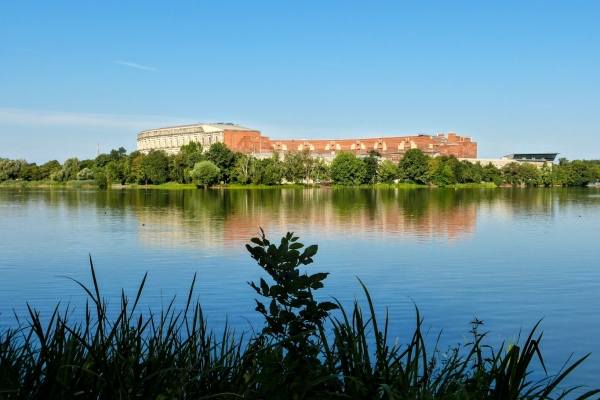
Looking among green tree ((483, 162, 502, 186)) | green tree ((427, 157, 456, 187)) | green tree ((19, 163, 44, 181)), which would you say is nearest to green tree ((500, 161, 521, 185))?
green tree ((483, 162, 502, 186))

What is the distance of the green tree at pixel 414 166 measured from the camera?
85.2 meters

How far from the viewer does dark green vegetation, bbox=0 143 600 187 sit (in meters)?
75.8

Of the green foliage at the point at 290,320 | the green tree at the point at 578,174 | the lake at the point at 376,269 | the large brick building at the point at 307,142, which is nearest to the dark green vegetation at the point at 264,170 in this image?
the green tree at the point at 578,174

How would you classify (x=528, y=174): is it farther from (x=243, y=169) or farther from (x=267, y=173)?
(x=243, y=169)

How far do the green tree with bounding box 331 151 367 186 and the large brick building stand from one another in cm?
2282

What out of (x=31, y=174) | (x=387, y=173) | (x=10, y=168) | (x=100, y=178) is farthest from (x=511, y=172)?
(x=10, y=168)

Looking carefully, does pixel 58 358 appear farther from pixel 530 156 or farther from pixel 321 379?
pixel 530 156

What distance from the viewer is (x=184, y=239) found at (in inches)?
721

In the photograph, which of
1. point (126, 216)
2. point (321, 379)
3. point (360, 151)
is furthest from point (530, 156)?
point (321, 379)

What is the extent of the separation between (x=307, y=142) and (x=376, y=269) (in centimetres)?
10075

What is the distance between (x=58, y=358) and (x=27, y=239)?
55.3 ft

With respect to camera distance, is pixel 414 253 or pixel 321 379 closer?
pixel 321 379

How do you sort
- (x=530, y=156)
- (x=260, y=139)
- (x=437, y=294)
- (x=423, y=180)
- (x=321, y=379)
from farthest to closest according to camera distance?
1. (x=530, y=156)
2. (x=260, y=139)
3. (x=423, y=180)
4. (x=437, y=294)
5. (x=321, y=379)

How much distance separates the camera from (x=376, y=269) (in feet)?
42.4
